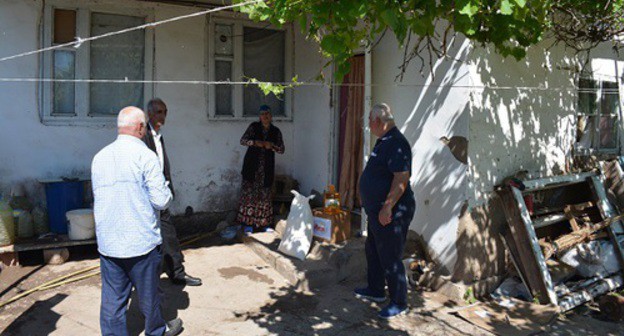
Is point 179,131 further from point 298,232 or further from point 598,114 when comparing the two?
point 598,114

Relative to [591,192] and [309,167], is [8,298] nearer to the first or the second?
[309,167]

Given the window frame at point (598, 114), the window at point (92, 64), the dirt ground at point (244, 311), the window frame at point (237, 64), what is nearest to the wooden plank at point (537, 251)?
the dirt ground at point (244, 311)

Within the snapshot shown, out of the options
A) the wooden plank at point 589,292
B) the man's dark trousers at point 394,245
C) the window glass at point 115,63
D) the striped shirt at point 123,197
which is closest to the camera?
the striped shirt at point 123,197

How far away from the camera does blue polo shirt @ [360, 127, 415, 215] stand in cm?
468

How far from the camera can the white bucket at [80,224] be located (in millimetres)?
6238

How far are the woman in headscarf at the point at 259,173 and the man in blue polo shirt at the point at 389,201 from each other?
2.38 metres

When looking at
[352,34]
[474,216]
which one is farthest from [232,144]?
[352,34]

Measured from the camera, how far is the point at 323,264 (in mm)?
5883

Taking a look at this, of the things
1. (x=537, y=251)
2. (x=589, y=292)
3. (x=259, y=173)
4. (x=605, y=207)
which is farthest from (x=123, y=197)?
(x=605, y=207)

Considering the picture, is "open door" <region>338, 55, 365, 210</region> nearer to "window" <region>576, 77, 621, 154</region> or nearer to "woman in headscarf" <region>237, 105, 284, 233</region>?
"woman in headscarf" <region>237, 105, 284, 233</region>

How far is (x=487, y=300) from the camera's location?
552 centimetres

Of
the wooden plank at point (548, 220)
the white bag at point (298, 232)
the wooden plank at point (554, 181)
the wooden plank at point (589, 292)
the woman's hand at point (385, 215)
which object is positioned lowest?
the wooden plank at point (589, 292)

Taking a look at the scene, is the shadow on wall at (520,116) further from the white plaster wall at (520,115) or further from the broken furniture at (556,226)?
the broken furniture at (556,226)

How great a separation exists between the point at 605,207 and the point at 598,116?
5.01 ft
